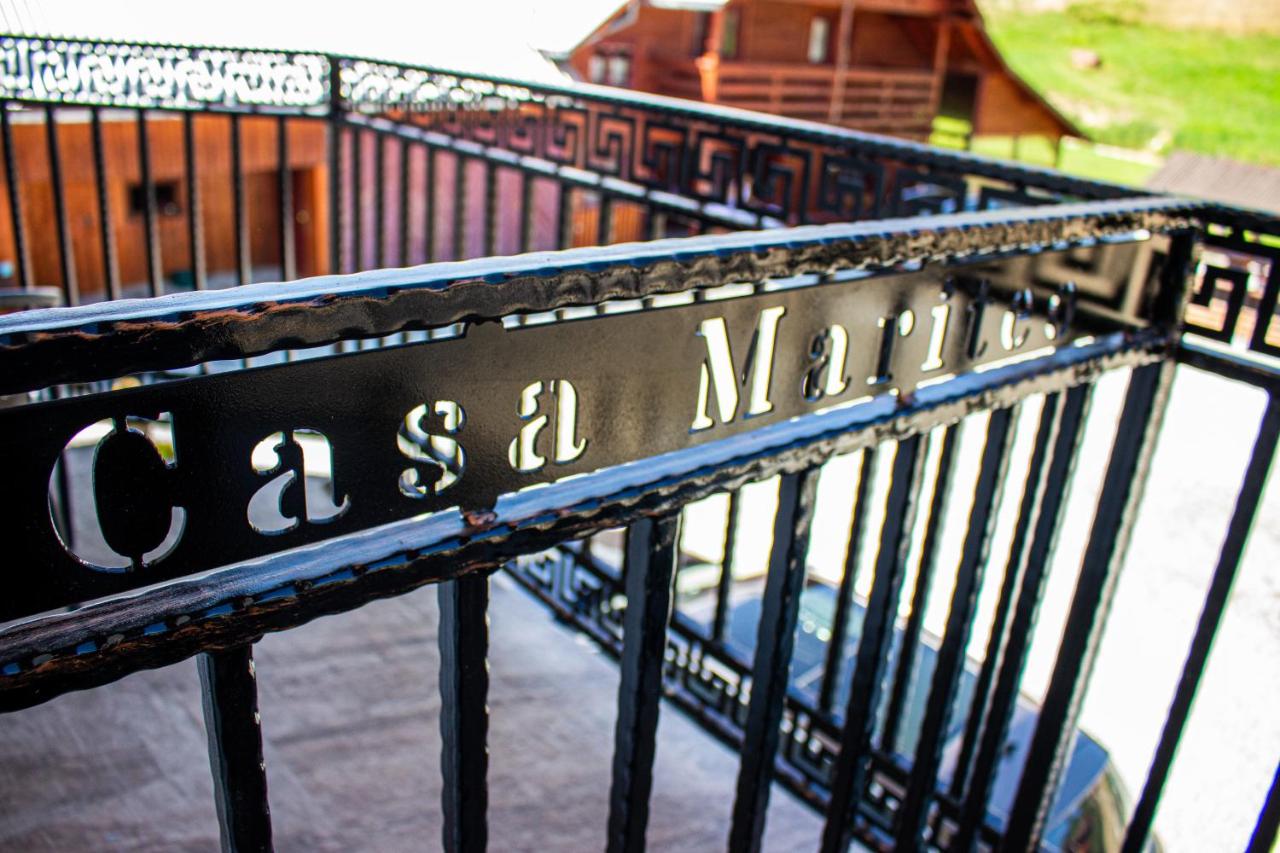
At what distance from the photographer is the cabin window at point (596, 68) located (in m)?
12.4

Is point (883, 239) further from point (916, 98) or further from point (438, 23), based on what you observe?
point (916, 98)

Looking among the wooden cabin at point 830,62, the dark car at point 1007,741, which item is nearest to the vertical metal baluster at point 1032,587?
the dark car at point 1007,741

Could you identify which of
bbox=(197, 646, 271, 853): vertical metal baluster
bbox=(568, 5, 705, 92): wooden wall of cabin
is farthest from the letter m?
bbox=(568, 5, 705, 92): wooden wall of cabin

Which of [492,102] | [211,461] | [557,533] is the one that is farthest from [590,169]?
[211,461]

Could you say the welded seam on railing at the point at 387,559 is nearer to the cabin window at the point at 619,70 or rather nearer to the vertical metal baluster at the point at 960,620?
the vertical metal baluster at the point at 960,620

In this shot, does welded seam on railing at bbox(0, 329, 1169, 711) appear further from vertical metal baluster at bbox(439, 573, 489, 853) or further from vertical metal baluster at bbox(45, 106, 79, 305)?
→ vertical metal baluster at bbox(45, 106, 79, 305)

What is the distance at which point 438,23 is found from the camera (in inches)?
184

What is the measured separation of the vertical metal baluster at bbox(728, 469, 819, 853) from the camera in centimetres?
126

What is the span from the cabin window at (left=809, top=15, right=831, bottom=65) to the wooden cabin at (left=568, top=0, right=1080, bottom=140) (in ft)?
0.05

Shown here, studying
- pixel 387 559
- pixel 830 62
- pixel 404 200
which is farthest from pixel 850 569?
pixel 830 62

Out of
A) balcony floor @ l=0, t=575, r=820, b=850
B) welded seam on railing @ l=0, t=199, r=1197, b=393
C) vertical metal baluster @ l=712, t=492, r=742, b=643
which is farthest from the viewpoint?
vertical metal baluster @ l=712, t=492, r=742, b=643

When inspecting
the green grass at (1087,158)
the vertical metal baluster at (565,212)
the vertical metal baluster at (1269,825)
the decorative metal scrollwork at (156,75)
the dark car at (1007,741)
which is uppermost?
the decorative metal scrollwork at (156,75)

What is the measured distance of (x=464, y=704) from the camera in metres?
1.01

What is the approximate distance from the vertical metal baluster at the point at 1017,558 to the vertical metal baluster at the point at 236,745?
1247 millimetres
